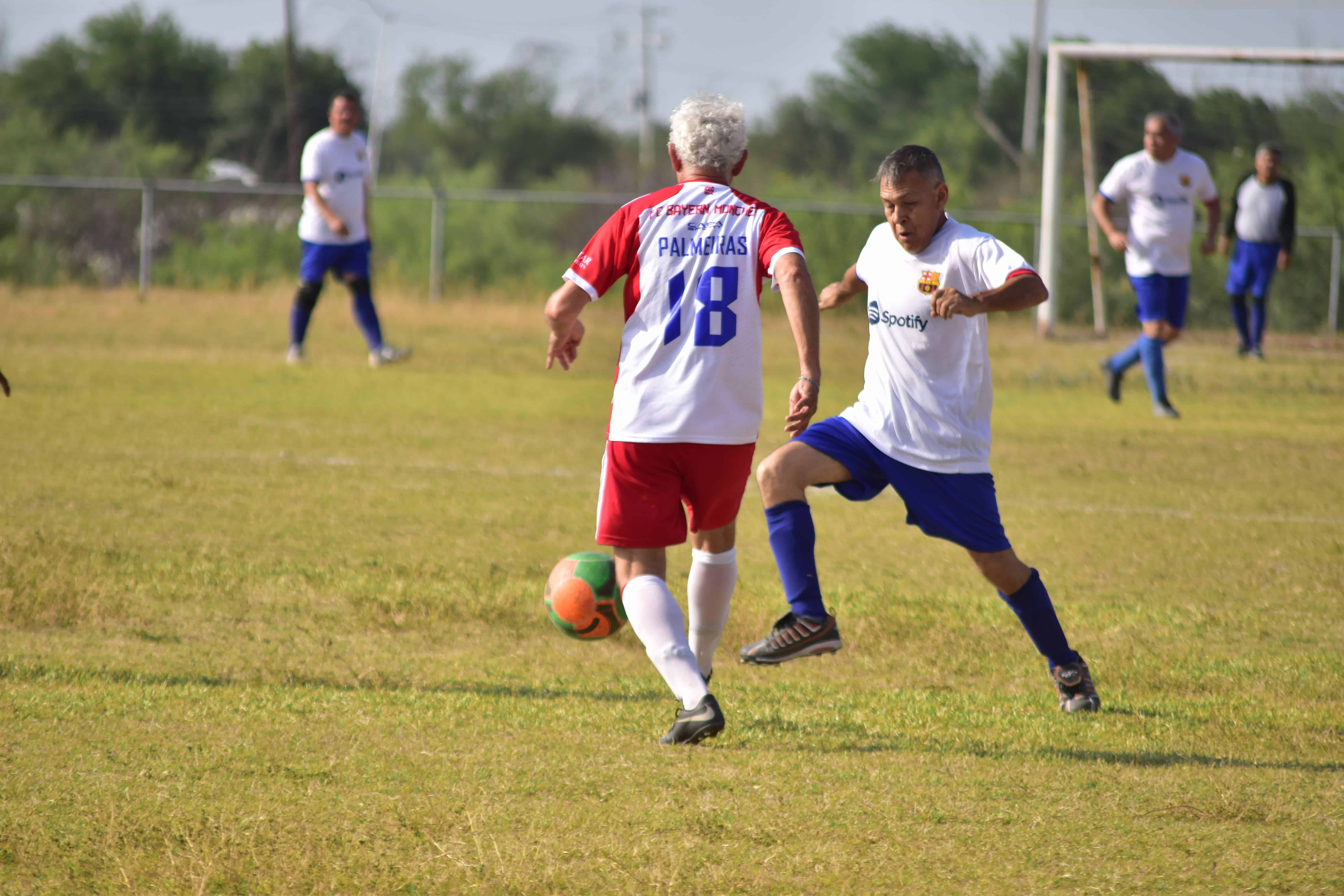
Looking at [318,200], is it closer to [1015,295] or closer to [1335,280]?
[1015,295]

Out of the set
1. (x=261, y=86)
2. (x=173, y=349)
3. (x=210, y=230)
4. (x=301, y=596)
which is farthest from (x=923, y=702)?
(x=261, y=86)

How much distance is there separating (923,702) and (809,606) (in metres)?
0.61

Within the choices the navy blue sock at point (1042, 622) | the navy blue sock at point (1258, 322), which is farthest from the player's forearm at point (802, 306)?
the navy blue sock at point (1258, 322)

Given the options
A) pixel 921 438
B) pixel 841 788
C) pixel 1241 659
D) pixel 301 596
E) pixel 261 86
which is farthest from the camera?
pixel 261 86

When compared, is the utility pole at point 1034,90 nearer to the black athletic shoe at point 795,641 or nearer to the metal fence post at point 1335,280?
the metal fence post at point 1335,280

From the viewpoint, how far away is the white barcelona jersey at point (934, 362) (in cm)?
470

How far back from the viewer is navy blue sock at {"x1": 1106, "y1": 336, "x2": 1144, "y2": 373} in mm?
12609

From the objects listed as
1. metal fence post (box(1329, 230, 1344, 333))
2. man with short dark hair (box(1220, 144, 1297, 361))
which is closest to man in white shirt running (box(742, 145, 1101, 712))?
man with short dark hair (box(1220, 144, 1297, 361))

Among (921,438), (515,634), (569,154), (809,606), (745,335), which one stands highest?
(569,154)

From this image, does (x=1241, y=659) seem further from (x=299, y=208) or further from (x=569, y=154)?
(x=569, y=154)

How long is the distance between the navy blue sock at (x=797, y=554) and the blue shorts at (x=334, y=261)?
9.74m

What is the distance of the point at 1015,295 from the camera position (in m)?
4.52

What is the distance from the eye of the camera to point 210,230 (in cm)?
2805

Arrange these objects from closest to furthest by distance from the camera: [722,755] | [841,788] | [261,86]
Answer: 1. [841,788]
2. [722,755]
3. [261,86]
